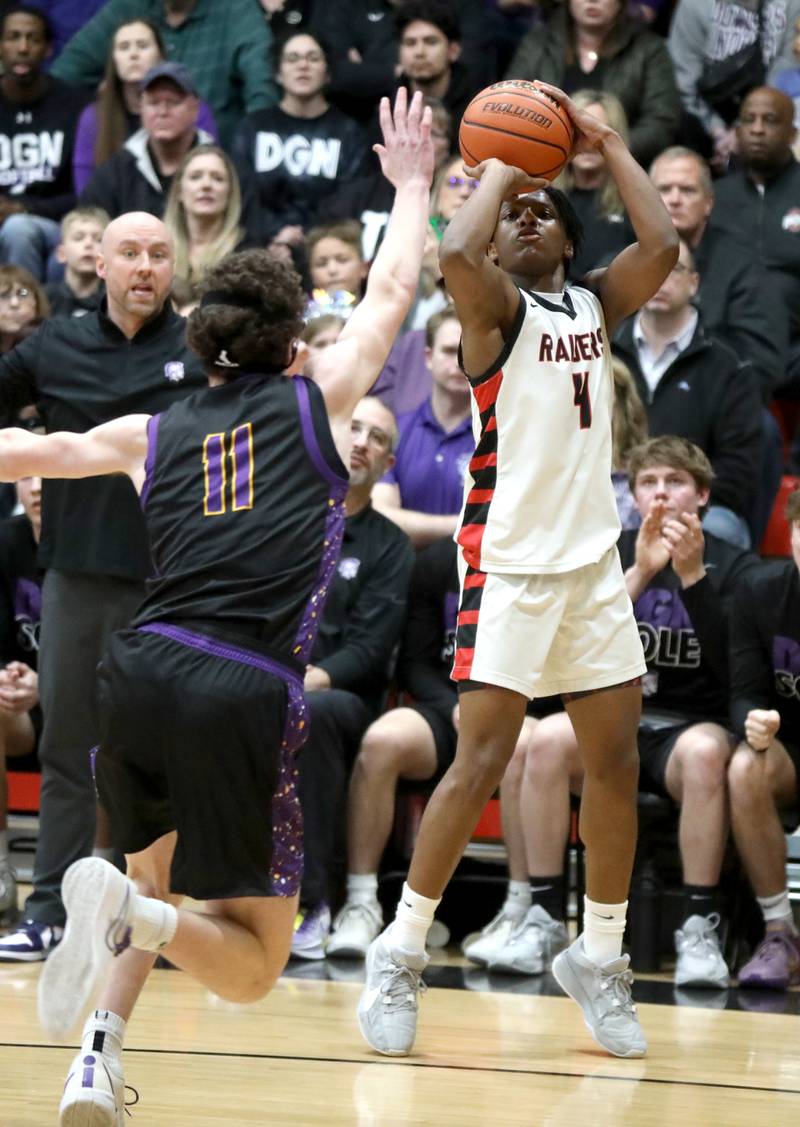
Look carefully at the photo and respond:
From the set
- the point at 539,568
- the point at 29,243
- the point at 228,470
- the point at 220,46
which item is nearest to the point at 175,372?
the point at 539,568

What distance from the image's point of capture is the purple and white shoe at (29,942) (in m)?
5.76

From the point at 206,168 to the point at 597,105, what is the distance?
1.94 m

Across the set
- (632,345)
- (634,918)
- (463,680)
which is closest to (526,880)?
(634,918)

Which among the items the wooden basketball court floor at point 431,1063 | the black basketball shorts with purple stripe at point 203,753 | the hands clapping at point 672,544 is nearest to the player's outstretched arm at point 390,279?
the black basketball shorts with purple stripe at point 203,753

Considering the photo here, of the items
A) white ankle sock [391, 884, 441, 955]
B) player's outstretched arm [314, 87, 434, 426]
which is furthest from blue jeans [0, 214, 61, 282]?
white ankle sock [391, 884, 441, 955]

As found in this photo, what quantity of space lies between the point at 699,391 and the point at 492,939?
2623 millimetres

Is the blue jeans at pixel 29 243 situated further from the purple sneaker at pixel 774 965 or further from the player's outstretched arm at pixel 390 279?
the purple sneaker at pixel 774 965

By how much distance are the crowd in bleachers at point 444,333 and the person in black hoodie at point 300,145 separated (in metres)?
0.02

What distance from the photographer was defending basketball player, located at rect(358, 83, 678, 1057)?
14.3 feet

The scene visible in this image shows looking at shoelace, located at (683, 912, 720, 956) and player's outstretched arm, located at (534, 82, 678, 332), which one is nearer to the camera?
player's outstretched arm, located at (534, 82, 678, 332)

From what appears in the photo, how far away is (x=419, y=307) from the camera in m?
8.31

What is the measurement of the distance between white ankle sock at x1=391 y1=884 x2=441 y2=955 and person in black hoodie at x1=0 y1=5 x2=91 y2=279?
21.2ft

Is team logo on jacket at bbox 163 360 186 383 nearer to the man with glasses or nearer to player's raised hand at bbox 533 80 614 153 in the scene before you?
player's raised hand at bbox 533 80 614 153

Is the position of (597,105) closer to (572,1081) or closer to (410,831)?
(410,831)
